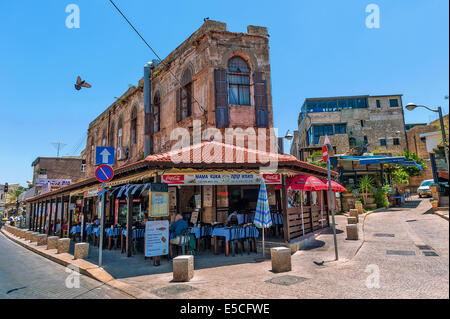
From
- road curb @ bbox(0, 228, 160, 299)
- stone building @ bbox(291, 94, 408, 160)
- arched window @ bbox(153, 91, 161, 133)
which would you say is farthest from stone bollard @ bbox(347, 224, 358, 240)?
stone building @ bbox(291, 94, 408, 160)

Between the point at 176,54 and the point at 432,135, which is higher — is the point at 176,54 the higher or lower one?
the higher one

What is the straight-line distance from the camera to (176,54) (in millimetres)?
17812

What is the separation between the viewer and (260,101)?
15227 mm

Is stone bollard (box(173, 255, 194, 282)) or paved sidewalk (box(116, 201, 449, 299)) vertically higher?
stone bollard (box(173, 255, 194, 282))

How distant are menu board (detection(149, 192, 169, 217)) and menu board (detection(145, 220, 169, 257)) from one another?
0.84 feet

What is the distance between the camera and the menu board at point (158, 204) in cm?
875

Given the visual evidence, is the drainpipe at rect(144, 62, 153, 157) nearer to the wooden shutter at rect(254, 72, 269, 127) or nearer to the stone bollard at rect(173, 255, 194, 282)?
the wooden shutter at rect(254, 72, 269, 127)

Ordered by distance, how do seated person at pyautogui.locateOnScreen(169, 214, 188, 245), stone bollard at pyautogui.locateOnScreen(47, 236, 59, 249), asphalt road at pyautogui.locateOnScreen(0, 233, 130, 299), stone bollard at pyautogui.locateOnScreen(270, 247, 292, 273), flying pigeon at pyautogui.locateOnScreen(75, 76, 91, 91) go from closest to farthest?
asphalt road at pyautogui.locateOnScreen(0, 233, 130, 299), stone bollard at pyautogui.locateOnScreen(270, 247, 292, 273), seated person at pyautogui.locateOnScreen(169, 214, 188, 245), stone bollard at pyautogui.locateOnScreen(47, 236, 59, 249), flying pigeon at pyautogui.locateOnScreen(75, 76, 91, 91)

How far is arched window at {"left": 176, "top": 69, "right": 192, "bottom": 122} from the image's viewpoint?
1644 cm

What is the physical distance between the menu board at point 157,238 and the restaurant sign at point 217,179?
1457mm

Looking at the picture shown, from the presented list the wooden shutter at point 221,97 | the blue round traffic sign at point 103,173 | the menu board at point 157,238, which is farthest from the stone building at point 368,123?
the blue round traffic sign at point 103,173
